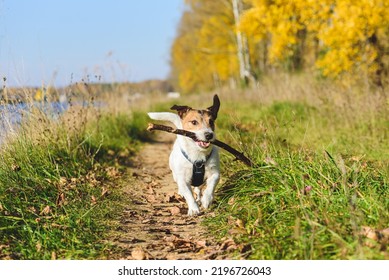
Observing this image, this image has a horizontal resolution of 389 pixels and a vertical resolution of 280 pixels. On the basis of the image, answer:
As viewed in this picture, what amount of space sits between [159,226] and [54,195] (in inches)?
45.0

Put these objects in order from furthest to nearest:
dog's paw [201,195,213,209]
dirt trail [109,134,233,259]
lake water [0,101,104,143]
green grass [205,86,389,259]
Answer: lake water [0,101,104,143]
dog's paw [201,195,213,209]
dirt trail [109,134,233,259]
green grass [205,86,389,259]

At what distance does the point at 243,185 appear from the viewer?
4699mm

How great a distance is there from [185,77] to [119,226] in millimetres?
45425

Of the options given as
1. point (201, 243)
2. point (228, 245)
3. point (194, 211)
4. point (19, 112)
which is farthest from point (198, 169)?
point (19, 112)

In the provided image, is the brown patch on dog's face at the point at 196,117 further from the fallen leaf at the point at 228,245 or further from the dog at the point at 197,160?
the fallen leaf at the point at 228,245

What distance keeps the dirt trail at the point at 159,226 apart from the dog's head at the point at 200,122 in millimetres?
773

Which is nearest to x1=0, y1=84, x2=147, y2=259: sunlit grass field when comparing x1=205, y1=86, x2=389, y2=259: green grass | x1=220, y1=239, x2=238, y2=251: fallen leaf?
x1=220, y1=239, x2=238, y2=251: fallen leaf

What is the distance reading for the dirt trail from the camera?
12.1 feet

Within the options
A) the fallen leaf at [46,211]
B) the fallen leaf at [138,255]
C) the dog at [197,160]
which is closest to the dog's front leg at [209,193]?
the dog at [197,160]

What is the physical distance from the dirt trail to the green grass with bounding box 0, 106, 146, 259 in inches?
9.3

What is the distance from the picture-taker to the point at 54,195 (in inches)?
189

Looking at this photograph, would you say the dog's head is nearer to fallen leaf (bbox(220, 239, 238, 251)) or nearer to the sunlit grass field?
Result: the sunlit grass field
